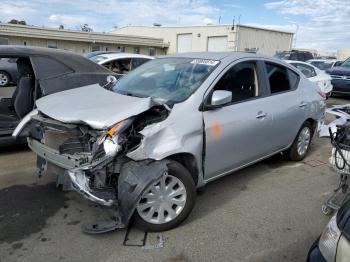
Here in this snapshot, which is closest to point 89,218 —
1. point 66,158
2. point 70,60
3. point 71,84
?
point 66,158

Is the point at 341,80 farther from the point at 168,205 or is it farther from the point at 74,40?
the point at 74,40

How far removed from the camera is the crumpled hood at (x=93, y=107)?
10.3ft

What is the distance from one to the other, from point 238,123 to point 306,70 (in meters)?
8.07

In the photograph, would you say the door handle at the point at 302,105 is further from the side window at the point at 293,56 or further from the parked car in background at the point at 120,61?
the side window at the point at 293,56

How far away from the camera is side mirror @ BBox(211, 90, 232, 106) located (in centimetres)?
354

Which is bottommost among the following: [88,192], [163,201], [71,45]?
[163,201]

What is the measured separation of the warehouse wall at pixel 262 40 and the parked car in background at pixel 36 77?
86.5 ft

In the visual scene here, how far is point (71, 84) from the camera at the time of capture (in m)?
5.48

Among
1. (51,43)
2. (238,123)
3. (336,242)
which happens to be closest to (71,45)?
(51,43)

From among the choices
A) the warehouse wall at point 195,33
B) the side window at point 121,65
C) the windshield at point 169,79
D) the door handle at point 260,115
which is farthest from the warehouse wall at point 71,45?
the door handle at point 260,115

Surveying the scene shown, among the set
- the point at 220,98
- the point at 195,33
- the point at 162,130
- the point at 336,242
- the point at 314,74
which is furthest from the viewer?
the point at 195,33

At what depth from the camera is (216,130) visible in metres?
3.63

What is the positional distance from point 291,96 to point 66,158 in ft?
10.6

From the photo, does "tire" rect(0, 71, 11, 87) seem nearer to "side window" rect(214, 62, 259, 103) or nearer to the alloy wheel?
"side window" rect(214, 62, 259, 103)
